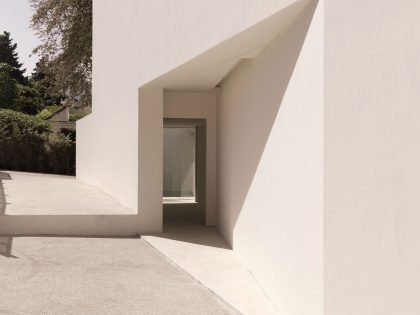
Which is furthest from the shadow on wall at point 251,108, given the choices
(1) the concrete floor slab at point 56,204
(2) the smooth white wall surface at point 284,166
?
(1) the concrete floor slab at point 56,204

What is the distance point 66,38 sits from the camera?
24422 millimetres

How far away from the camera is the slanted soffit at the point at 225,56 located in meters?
5.10

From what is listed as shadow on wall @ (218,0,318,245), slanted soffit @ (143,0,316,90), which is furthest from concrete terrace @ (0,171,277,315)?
slanted soffit @ (143,0,316,90)

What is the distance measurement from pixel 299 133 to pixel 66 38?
21715 millimetres

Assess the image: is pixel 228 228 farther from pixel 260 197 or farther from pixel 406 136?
pixel 406 136

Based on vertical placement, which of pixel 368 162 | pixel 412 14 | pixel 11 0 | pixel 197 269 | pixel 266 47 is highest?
pixel 11 0

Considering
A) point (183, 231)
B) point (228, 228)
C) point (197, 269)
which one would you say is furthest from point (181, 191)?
point (197, 269)

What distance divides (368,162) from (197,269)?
4259 mm

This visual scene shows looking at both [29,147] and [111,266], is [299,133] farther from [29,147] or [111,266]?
[29,147]

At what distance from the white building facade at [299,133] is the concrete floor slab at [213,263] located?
167mm

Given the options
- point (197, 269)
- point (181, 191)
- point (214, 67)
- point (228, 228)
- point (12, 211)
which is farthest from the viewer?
point (181, 191)

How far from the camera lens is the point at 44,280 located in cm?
631

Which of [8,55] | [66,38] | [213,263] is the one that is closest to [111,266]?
[213,263]

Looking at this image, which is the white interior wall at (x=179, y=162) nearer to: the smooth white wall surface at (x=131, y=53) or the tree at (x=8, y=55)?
the smooth white wall surface at (x=131, y=53)
